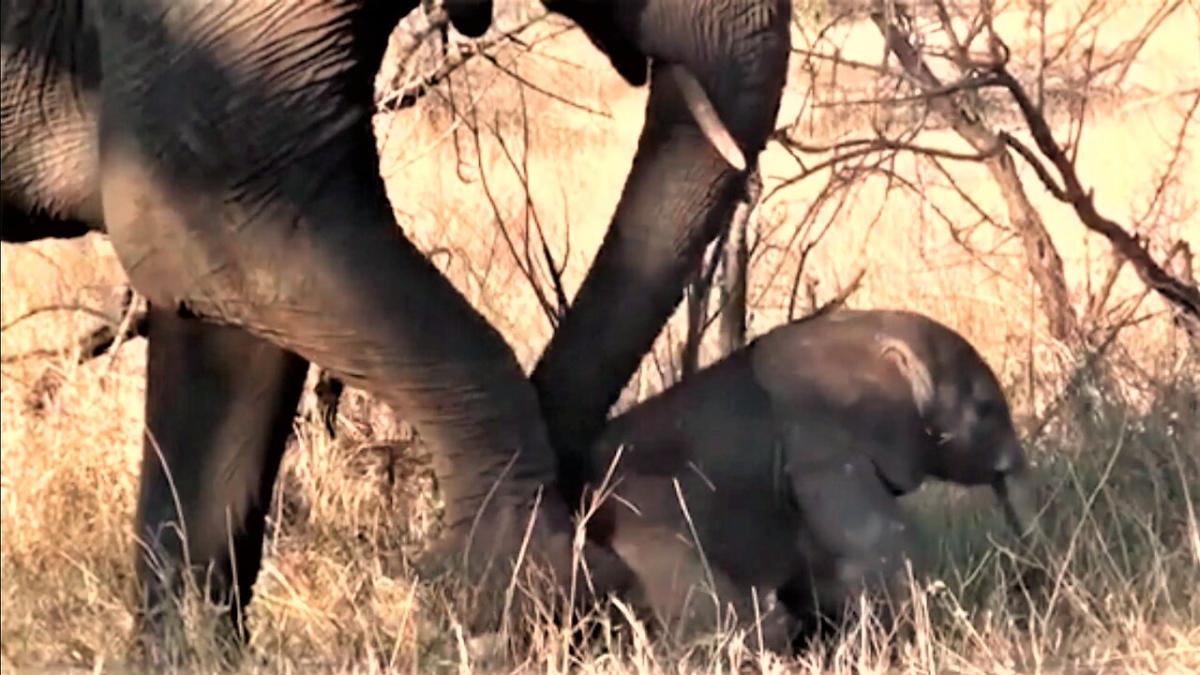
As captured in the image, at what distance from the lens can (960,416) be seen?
4422 millimetres

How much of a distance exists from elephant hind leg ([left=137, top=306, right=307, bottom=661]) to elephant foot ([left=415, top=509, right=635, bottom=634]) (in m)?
0.41

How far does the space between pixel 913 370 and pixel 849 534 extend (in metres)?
0.44

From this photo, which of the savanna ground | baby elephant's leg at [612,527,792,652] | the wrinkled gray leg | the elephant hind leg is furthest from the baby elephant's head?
the elephant hind leg

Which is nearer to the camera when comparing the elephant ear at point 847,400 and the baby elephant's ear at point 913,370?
the elephant ear at point 847,400

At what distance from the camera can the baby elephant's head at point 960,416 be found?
4.41 meters

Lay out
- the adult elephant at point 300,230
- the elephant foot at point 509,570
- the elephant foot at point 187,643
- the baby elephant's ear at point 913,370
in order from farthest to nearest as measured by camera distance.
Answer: the baby elephant's ear at point 913,370 → the elephant foot at point 187,643 → the elephant foot at point 509,570 → the adult elephant at point 300,230

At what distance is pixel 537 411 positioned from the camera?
3.78 m

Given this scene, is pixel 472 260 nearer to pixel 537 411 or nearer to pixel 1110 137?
pixel 537 411

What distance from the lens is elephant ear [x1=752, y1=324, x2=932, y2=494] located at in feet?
14.0

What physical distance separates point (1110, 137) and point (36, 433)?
165 inches

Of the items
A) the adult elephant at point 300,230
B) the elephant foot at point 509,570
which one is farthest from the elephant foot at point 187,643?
the elephant foot at point 509,570

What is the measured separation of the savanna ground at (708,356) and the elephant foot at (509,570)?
53mm

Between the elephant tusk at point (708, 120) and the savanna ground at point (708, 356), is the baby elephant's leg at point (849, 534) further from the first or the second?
the elephant tusk at point (708, 120)

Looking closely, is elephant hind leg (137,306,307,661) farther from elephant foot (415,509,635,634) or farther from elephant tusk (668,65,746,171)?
elephant tusk (668,65,746,171)
